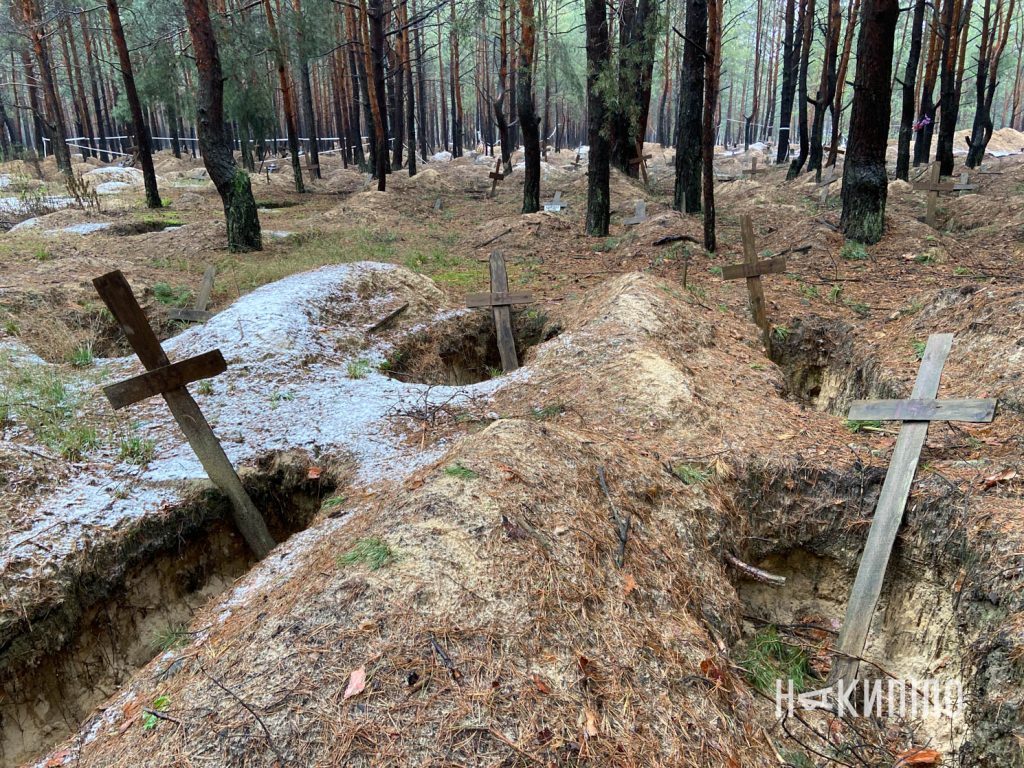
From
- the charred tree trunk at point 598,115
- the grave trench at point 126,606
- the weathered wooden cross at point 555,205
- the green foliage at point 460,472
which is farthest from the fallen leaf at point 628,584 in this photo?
the weathered wooden cross at point 555,205

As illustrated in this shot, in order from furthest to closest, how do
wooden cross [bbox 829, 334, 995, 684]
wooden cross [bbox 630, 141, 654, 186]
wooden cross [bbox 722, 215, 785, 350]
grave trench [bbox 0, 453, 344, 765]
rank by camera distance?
wooden cross [bbox 630, 141, 654, 186] → wooden cross [bbox 722, 215, 785, 350] → wooden cross [bbox 829, 334, 995, 684] → grave trench [bbox 0, 453, 344, 765]

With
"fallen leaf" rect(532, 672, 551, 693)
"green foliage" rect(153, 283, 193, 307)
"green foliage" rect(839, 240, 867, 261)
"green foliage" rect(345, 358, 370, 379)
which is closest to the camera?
"fallen leaf" rect(532, 672, 551, 693)

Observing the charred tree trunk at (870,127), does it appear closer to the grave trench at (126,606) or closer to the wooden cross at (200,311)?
the grave trench at (126,606)

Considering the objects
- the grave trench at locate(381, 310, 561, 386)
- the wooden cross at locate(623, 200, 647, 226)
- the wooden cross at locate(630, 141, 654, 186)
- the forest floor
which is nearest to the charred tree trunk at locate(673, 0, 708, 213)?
the wooden cross at locate(623, 200, 647, 226)

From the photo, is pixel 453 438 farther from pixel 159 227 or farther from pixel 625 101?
pixel 159 227

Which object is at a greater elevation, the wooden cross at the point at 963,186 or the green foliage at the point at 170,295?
the wooden cross at the point at 963,186

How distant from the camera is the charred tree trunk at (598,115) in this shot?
38.8 ft

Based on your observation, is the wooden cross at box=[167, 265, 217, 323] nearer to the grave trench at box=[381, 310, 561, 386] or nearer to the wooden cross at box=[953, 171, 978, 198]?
the grave trench at box=[381, 310, 561, 386]

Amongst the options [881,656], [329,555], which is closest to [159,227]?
[329,555]

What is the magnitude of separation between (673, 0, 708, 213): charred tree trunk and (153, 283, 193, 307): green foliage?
9.60 m

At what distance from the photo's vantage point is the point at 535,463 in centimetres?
393

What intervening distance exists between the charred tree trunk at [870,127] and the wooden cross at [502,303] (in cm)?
628

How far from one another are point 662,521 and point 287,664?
2552 millimetres

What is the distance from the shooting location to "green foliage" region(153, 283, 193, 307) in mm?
8867
